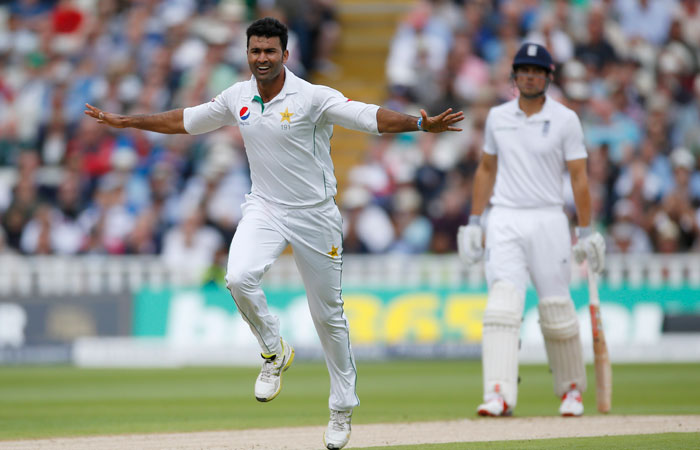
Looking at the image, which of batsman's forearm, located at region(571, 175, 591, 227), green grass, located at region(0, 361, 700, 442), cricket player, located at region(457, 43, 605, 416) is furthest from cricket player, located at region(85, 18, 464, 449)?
A: batsman's forearm, located at region(571, 175, 591, 227)

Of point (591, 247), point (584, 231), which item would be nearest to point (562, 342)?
point (591, 247)

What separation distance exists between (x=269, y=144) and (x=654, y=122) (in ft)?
34.4

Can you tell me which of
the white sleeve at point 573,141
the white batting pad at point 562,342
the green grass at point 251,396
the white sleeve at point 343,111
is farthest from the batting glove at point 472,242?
the white sleeve at point 343,111

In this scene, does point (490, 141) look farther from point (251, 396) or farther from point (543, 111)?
point (251, 396)

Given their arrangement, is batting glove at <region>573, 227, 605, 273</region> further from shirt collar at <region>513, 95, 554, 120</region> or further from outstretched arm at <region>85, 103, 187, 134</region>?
outstretched arm at <region>85, 103, 187, 134</region>

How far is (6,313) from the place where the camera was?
15906 mm

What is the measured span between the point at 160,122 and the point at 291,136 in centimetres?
90

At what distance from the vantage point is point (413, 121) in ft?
22.1

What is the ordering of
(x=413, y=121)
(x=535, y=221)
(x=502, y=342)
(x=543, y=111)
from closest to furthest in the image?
1. (x=413, y=121)
2. (x=502, y=342)
3. (x=535, y=221)
4. (x=543, y=111)

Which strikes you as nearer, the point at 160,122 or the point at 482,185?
the point at 160,122

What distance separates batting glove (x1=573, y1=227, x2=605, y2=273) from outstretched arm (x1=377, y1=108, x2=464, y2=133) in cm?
292

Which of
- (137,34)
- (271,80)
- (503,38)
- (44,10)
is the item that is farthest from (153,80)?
(271,80)

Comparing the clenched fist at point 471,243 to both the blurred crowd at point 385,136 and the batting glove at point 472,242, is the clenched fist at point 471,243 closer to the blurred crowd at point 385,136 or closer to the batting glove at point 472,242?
the batting glove at point 472,242

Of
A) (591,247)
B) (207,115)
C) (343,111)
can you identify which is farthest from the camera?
(591,247)
